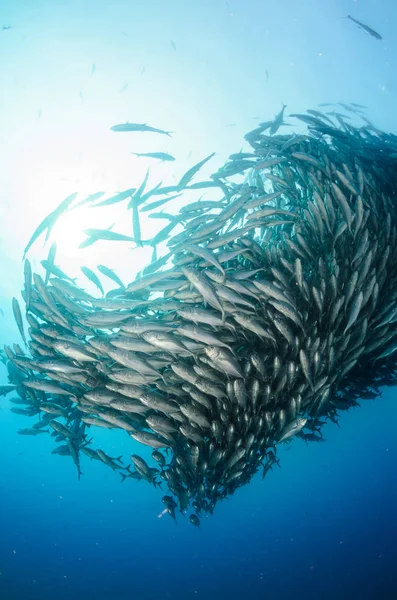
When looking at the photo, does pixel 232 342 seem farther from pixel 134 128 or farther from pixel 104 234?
pixel 134 128

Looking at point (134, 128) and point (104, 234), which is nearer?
point (104, 234)

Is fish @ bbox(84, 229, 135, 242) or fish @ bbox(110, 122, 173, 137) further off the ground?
fish @ bbox(110, 122, 173, 137)

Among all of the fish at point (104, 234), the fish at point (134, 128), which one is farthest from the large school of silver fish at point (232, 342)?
the fish at point (134, 128)

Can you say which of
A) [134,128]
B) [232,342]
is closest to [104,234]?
[134,128]

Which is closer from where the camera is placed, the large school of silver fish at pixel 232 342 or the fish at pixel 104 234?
the large school of silver fish at pixel 232 342

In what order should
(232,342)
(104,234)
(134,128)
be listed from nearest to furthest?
(232,342) < (104,234) < (134,128)

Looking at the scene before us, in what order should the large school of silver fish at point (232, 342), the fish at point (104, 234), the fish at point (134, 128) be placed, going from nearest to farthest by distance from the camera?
the large school of silver fish at point (232, 342) < the fish at point (104, 234) < the fish at point (134, 128)

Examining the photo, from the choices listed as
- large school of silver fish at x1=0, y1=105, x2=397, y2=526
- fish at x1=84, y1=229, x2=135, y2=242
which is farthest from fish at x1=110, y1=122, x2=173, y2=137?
large school of silver fish at x1=0, y1=105, x2=397, y2=526

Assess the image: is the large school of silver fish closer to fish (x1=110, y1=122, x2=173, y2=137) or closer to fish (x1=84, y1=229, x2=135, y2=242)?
fish (x1=84, y1=229, x2=135, y2=242)

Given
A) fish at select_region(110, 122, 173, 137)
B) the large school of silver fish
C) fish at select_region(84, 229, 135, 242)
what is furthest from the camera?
fish at select_region(110, 122, 173, 137)

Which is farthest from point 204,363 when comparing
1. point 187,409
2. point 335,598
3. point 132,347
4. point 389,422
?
point 389,422

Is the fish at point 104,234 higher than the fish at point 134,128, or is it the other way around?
the fish at point 134,128

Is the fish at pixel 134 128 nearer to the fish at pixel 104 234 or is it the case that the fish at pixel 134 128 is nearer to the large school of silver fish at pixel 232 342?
the fish at pixel 104 234

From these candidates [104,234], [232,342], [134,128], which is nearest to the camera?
[232,342]
